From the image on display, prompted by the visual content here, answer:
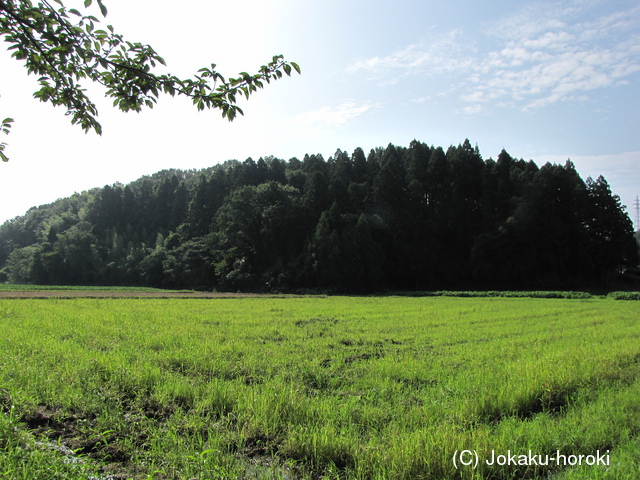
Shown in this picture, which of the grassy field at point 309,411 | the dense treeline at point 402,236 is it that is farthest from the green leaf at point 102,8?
the dense treeline at point 402,236

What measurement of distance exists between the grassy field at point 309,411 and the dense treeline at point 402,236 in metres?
33.9

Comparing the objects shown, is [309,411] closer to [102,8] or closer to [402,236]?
[102,8]

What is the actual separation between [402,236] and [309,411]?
45653 millimetres

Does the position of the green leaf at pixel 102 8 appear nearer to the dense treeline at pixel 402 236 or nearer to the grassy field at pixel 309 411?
the grassy field at pixel 309 411

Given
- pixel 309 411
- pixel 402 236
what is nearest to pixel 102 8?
pixel 309 411

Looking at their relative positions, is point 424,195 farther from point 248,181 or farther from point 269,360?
point 269,360

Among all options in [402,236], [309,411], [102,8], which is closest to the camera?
[102,8]

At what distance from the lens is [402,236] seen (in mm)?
48531

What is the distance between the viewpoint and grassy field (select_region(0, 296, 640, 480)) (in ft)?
10.3

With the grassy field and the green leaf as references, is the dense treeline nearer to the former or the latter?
the grassy field

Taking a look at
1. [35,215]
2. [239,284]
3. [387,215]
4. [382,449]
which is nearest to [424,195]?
[387,215]

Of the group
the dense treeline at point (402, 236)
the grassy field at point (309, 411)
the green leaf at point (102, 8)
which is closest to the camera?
the green leaf at point (102, 8)

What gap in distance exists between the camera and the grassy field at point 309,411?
10.3 ft

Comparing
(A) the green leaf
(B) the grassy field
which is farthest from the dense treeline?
(A) the green leaf
